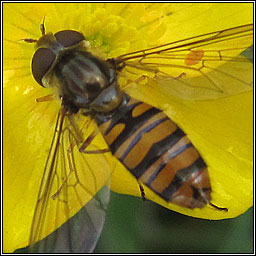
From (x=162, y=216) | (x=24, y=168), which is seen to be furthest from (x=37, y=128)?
(x=162, y=216)

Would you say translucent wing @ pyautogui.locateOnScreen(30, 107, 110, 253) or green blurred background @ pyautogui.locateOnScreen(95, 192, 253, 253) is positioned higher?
translucent wing @ pyautogui.locateOnScreen(30, 107, 110, 253)

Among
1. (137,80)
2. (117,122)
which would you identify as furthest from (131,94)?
(117,122)

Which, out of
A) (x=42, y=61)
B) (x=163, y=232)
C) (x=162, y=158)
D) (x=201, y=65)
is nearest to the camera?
(x=162, y=158)

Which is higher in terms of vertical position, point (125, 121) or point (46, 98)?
point (46, 98)

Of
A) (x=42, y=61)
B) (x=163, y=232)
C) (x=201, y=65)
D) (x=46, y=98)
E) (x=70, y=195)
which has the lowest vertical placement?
(x=163, y=232)

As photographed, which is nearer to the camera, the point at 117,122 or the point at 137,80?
the point at 117,122

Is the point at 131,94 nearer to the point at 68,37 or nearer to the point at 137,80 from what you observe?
the point at 137,80

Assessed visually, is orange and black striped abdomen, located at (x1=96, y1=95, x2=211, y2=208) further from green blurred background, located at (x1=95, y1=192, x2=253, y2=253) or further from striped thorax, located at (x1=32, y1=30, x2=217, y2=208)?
green blurred background, located at (x1=95, y1=192, x2=253, y2=253)

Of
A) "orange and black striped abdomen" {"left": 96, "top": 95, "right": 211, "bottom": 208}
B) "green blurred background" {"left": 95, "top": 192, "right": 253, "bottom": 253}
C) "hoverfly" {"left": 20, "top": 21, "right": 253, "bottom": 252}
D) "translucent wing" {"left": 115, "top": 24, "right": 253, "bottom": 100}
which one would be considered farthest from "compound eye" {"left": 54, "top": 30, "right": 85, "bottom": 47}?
"green blurred background" {"left": 95, "top": 192, "right": 253, "bottom": 253}
